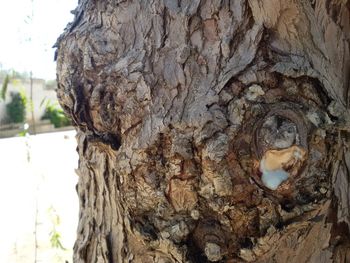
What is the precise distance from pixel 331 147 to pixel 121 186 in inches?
11.9

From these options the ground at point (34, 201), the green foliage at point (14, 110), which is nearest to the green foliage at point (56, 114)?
the ground at point (34, 201)

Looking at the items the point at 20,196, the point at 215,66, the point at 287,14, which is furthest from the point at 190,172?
the point at 20,196

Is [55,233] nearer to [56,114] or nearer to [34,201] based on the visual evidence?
[34,201]

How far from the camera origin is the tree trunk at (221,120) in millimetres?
683

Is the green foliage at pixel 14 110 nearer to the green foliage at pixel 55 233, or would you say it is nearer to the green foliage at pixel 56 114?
the green foliage at pixel 56 114

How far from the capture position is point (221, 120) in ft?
2.24

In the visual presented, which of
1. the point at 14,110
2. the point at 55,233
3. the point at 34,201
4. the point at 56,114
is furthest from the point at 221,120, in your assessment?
the point at 14,110

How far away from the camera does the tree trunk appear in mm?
683

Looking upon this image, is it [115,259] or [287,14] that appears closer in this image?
[287,14]

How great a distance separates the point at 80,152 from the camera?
972mm

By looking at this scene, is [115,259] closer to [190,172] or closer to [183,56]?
[190,172]

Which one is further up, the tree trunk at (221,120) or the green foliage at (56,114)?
the green foliage at (56,114)

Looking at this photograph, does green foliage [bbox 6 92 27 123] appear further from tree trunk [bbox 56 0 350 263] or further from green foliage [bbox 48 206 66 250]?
tree trunk [bbox 56 0 350 263]

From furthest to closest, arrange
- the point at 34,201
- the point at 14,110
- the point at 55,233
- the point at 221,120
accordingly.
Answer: the point at 14,110 < the point at 34,201 < the point at 55,233 < the point at 221,120
